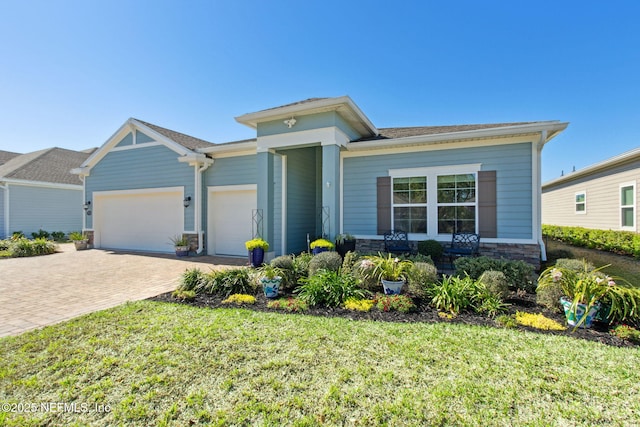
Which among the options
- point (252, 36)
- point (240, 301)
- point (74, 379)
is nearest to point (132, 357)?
point (74, 379)

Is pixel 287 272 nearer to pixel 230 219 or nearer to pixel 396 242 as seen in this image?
pixel 396 242

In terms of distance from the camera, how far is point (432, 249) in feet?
23.4

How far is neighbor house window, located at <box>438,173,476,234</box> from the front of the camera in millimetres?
7410

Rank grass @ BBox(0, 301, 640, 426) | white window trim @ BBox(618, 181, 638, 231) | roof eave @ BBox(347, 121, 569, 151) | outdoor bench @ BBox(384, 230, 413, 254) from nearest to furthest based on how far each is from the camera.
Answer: grass @ BBox(0, 301, 640, 426) < roof eave @ BBox(347, 121, 569, 151) < outdoor bench @ BBox(384, 230, 413, 254) < white window trim @ BBox(618, 181, 638, 231)

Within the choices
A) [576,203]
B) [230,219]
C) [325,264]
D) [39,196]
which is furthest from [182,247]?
[576,203]

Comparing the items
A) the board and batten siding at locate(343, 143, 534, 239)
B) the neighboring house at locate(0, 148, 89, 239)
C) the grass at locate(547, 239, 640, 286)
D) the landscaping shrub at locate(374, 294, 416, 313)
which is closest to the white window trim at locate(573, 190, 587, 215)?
the grass at locate(547, 239, 640, 286)

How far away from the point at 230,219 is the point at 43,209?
12645mm

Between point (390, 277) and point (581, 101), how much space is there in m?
11.6

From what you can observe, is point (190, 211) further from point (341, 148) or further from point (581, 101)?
point (581, 101)

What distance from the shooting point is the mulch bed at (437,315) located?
3367 mm

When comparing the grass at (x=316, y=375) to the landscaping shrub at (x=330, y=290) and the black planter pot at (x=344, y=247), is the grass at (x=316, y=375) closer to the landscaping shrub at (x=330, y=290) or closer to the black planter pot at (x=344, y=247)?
the landscaping shrub at (x=330, y=290)

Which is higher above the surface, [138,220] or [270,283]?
[138,220]

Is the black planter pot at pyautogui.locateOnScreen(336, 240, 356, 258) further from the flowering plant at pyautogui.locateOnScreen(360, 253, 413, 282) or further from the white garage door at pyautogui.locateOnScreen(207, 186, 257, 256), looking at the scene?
the white garage door at pyautogui.locateOnScreen(207, 186, 257, 256)

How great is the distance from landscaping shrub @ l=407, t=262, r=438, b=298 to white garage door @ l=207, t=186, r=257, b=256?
6.22 m
